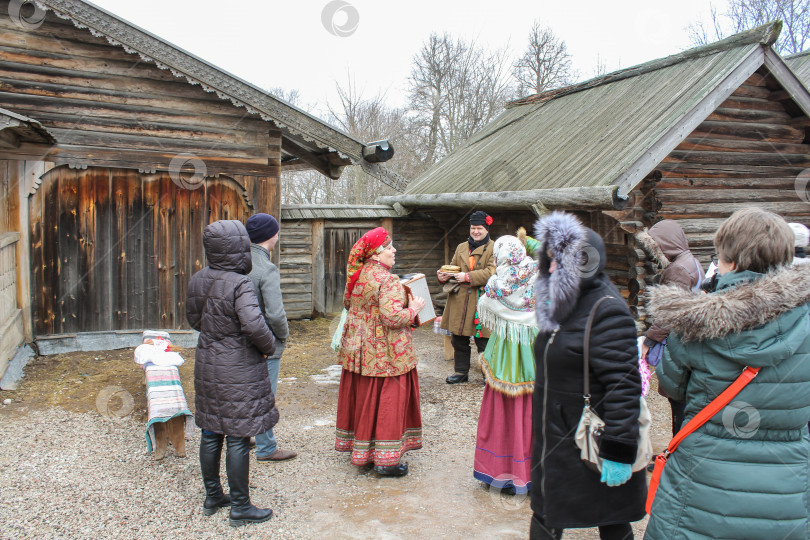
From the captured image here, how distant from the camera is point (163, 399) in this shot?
4531 millimetres

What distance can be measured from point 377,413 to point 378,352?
1.43 feet

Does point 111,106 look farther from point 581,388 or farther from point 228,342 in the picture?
point 581,388

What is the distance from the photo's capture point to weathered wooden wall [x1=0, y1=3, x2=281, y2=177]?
6930 millimetres

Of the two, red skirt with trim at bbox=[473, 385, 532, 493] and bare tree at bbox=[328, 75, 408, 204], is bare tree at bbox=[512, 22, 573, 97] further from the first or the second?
red skirt with trim at bbox=[473, 385, 532, 493]

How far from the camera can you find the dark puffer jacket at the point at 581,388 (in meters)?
2.41

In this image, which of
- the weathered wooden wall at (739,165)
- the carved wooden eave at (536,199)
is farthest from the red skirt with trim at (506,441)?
the weathered wooden wall at (739,165)

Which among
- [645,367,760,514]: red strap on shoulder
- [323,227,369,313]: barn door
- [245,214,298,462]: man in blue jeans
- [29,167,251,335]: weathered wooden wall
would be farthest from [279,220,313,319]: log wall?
[645,367,760,514]: red strap on shoulder

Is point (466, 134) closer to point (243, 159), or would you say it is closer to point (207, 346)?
point (243, 159)

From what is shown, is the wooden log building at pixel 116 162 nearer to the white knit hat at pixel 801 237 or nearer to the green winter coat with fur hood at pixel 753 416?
the white knit hat at pixel 801 237

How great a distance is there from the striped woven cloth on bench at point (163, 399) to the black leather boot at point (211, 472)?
85cm

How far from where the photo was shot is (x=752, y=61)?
7.14 m

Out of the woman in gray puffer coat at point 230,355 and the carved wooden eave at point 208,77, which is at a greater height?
the carved wooden eave at point 208,77

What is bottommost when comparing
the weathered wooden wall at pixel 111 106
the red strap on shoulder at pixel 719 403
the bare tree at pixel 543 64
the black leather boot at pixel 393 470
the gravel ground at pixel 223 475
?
the gravel ground at pixel 223 475

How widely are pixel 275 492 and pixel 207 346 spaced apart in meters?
1.24
